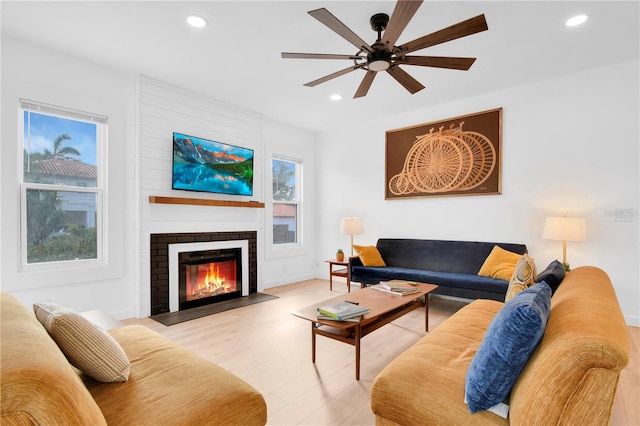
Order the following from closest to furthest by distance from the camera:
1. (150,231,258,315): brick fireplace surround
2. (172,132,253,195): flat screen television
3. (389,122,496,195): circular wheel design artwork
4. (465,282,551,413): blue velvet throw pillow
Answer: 1. (465,282,551,413): blue velvet throw pillow
2. (150,231,258,315): brick fireplace surround
3. (172,132,253,195): flat screen television
4. (389,122,496,195): circular wheel design artwork

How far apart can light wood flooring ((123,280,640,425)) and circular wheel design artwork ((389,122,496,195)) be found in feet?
5.54

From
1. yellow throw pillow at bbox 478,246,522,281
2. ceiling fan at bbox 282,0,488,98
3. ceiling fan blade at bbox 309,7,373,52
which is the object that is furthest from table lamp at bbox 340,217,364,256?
ceiling fan blade at bbox 309,7,373,52

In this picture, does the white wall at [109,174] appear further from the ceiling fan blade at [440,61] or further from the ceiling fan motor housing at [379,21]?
the ceiling fan blade at [440,61]

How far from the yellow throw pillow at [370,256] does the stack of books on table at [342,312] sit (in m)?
2.29

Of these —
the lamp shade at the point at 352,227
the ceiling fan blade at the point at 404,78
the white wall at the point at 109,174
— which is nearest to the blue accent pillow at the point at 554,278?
the ceiling fan blade at the point at 404,78

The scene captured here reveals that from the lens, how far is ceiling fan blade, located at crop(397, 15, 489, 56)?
6.57ft

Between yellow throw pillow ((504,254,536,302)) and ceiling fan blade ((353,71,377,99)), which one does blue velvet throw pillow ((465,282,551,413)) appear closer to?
yellow throw pillow ((504,254,536,302))

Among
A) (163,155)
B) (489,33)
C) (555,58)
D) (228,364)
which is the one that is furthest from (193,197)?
(555,58)

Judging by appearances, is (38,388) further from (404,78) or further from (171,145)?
(171,145)

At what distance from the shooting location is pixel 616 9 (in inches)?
100

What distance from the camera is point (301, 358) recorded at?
270 centimetres

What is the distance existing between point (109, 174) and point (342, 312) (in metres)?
2.98

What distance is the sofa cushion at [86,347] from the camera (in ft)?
4.43

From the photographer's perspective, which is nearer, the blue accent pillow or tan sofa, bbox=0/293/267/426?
tan sofa, bbox=0/293/267/426
